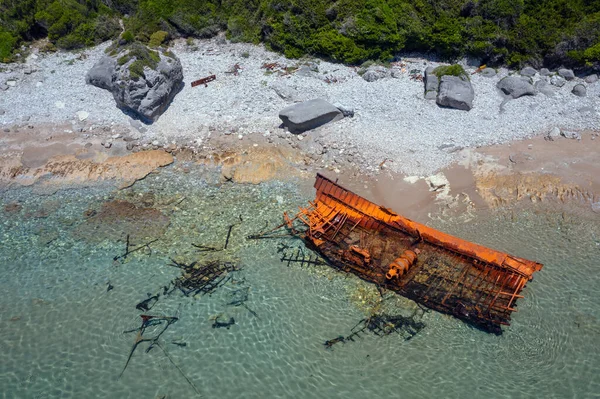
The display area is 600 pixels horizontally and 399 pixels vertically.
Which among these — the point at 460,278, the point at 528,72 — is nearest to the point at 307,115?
the point at 460,278

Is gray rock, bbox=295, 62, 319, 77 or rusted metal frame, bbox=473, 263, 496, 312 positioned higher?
gray rock, bbox=295, 62, 319, 77

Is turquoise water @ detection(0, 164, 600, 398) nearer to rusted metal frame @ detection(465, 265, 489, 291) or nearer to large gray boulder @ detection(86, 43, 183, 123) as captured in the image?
rusted metal frame @ detection(465, 265, 489, 291)

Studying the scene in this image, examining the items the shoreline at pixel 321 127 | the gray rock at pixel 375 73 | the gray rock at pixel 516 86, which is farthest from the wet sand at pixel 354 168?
the gray rock at pixel 375 73

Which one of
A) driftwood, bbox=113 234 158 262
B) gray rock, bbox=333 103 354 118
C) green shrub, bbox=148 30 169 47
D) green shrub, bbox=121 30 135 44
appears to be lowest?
driftwood, bbox=113 234 158 262

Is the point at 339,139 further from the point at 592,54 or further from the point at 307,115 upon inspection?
the point at 592,54

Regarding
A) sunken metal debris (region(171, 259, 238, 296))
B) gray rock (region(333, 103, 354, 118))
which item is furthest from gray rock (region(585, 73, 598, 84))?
sunken metal debris (region(171, 259, 238, 296))

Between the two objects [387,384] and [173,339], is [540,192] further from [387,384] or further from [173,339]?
[173,339]

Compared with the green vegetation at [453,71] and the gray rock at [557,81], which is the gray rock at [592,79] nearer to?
the gray rock at [557,81]
